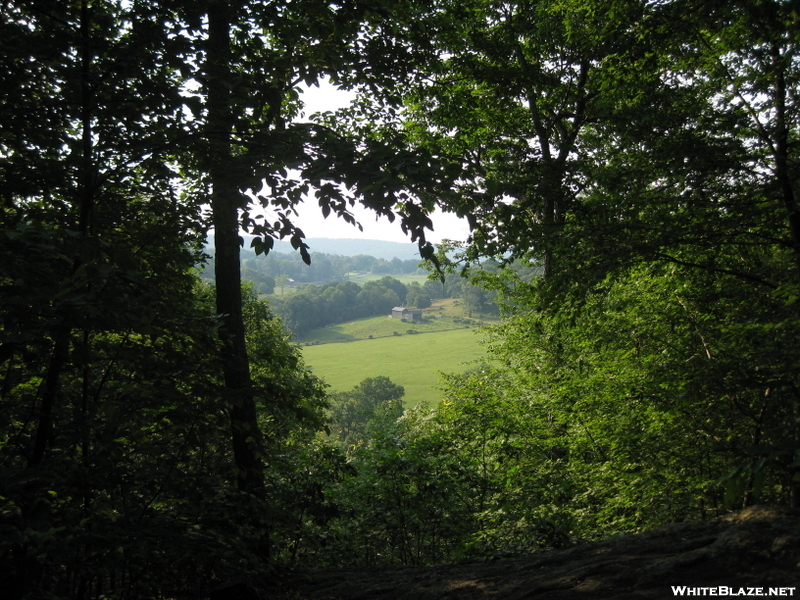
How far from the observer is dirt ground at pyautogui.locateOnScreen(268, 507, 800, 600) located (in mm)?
2852

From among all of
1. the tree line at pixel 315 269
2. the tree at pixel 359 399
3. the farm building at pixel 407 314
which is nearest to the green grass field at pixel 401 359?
the tree at pixel 359 399

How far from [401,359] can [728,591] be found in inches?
2578

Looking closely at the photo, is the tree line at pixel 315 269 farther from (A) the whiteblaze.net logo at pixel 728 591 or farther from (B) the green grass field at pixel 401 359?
(A) the whiteblaze.net logo at pixel 728 591

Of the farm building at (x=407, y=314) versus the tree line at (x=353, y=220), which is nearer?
the tree line at (x=353, y=220)

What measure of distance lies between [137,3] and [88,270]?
220 centimetres

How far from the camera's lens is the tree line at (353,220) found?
2.90 meters

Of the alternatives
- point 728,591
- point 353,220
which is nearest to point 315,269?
point 353,220

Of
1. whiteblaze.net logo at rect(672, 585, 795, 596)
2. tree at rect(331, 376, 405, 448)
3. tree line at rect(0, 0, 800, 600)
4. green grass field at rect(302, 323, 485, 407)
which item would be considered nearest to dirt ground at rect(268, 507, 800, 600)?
whiteblaze.net logo at rect(672, 585, 795, 596)

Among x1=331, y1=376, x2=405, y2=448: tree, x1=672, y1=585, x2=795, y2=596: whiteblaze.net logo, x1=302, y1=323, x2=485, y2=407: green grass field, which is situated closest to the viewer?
x1=672, y1=585, x2=795, y2=596: whiteblaze.net logo

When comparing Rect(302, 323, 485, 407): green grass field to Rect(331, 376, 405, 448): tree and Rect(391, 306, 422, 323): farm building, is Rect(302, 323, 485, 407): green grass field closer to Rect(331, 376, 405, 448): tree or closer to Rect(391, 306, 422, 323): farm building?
Rect(331, 376, 405, 448): tree

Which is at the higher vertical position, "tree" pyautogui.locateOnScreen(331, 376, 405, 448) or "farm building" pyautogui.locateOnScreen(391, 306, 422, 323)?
"farm building" pyautogui.locateOnScreen(391, 306, 422, 323)

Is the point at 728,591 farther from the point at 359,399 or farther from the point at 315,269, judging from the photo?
the point at 315,269

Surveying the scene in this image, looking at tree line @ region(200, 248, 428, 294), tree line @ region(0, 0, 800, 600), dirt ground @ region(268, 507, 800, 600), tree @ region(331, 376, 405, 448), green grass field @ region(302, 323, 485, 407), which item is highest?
tree line @ region(200, 248, 428, 294)

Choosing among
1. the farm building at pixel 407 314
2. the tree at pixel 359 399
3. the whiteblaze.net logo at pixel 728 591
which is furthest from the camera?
the farm building at pixel 407 314
